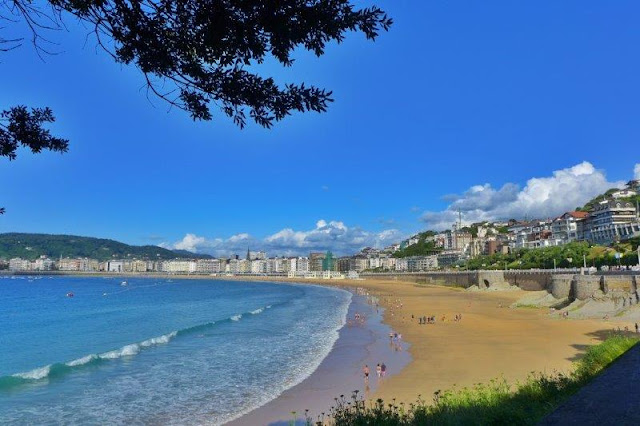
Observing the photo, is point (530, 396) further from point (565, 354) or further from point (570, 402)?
point (565, 354)

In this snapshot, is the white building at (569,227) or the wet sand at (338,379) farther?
the white building at (569,227)

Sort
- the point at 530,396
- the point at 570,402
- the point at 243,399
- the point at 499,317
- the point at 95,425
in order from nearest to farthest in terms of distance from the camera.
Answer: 1. the point at 570,402
2. the point at 530,396
3. the point at 95,425
4. the point at 243,399
5. the point at 499,317

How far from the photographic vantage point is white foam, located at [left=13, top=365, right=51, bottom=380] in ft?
59.8

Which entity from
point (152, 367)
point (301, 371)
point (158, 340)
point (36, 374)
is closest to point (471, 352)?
point (301, 371)

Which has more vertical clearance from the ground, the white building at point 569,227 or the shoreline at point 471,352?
the white building at point 569,227

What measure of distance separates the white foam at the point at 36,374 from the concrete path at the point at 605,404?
62.8 feet

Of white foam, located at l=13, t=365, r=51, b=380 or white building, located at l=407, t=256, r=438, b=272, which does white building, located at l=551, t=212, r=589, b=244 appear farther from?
white foam, located at l=13, t=365, r=51, b=380

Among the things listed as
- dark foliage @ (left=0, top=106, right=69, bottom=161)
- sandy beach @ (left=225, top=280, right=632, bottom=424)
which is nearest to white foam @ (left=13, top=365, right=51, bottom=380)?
sandy beach @ (left=225, top=280, right=632, bottom=424)

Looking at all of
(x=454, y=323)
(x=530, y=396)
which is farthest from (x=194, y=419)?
(x=454, y=323)

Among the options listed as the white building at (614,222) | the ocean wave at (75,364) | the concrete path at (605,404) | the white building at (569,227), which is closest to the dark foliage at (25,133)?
the concrete path at (605,404)

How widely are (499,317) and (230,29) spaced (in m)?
36.1

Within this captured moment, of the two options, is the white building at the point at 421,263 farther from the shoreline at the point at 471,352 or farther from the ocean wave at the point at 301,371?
the ocean wave at the point at 301,371

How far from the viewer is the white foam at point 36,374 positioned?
59.8 feet

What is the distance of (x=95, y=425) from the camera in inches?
484
